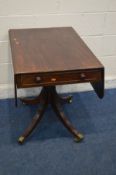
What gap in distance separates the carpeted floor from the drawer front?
57 centimetres

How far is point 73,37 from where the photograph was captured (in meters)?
2.04

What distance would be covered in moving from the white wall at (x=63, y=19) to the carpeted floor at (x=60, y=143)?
0.43 meters

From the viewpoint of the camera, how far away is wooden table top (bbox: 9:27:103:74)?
63.3 inches

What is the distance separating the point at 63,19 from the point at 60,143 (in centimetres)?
102

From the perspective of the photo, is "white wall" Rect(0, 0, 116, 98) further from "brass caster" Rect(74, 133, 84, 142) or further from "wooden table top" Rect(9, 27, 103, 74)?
"brass caster" Rect(74, 133, 84, 142)

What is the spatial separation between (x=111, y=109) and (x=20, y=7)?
1.18 metres

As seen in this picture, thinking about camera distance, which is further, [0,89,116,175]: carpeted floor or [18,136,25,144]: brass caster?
[18,136,25,144]: brass caster

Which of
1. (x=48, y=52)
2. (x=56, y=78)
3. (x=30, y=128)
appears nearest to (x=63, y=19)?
(x=48, y=52)

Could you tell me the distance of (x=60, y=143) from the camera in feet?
6.66

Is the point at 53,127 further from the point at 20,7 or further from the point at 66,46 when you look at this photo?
the point at 20,7

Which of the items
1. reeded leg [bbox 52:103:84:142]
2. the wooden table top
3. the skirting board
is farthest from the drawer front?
the skirting board

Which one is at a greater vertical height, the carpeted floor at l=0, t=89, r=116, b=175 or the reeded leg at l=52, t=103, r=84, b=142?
the reeded leg at l=52, t=103, r=84, b=142

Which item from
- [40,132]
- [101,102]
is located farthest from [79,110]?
[40,132]

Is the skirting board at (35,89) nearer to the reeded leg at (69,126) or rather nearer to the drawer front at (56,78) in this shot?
the reeded leg at (69,126)
